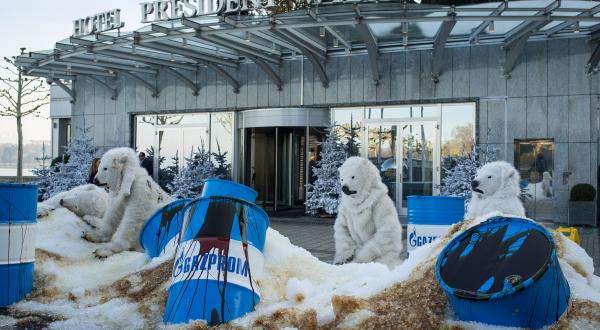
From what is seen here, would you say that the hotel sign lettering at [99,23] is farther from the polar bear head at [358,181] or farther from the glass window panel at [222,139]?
the polar bear head at [358,181]

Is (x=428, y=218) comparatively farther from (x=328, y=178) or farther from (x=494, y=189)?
(x=328, y=178)

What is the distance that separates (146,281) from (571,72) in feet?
43.5

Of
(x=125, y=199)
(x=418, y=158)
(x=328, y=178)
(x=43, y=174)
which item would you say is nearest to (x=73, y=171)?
(x=43, y=174)

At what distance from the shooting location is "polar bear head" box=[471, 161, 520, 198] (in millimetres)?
6258

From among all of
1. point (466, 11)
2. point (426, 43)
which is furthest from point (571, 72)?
point (466, 11)

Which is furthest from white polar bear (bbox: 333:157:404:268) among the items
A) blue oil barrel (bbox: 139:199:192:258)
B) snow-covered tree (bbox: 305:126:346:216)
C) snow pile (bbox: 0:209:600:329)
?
snow-covered tree (bbox: 305:126:346:216)

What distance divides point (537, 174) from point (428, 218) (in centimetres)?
1056

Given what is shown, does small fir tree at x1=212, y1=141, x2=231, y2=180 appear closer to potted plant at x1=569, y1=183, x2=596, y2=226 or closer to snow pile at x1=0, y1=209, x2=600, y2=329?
potted plant at x1=569, y1=183, x2=596, y2=226

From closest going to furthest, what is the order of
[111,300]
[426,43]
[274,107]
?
[111,300] → [426,43] → [274,107]

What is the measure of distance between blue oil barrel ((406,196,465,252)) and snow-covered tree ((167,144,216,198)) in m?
12.4

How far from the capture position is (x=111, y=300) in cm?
512

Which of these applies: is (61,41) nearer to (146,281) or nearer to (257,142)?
(257,142)

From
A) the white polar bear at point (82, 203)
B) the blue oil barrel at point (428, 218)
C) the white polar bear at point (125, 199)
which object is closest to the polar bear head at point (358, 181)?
the blue oil barrel at point (428, 218)

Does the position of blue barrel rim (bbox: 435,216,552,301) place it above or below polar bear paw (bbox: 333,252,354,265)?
above
